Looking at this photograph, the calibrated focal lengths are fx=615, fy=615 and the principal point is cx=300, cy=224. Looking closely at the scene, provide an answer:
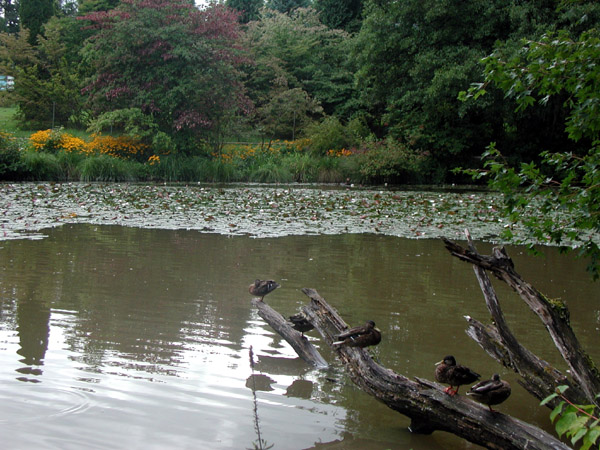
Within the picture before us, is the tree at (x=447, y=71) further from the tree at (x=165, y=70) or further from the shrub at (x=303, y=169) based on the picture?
the tree at (x=165, y=70)

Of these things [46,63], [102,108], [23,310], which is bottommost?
[23,310]

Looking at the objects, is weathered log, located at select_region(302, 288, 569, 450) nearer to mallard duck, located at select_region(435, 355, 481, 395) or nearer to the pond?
mallard duck, located at select_region(435, 355, 481, 395)

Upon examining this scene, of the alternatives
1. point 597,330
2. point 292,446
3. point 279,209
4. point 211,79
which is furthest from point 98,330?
point 211,79

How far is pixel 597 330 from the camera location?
5133mm

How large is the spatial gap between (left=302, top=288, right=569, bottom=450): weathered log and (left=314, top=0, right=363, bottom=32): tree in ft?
115

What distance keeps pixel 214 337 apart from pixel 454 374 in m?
2.19

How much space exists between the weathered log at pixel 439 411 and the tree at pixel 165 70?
20012mm

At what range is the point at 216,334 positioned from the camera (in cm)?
474

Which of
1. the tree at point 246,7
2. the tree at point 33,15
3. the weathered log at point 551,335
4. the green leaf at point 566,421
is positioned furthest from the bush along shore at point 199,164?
the tree at point 246,7

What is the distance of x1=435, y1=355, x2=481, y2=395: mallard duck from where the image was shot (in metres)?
2.98

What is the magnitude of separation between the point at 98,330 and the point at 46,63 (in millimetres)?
29650

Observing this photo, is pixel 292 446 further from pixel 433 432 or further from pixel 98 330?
pixel 98 330

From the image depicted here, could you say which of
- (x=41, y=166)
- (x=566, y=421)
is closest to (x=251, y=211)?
(x=41, y=166)

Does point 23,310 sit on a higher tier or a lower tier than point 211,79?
lower
